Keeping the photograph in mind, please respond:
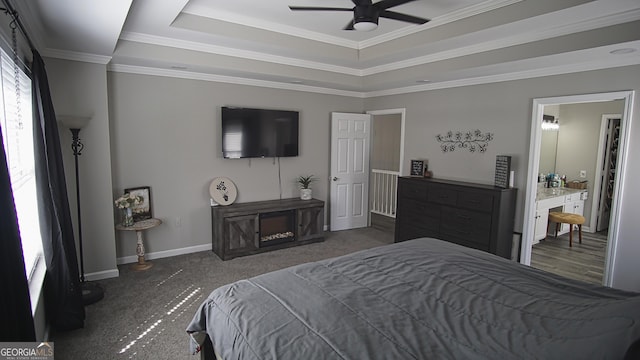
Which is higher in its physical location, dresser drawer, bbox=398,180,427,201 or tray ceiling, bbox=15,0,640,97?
tray ceiling, bbox=15,0,640,97

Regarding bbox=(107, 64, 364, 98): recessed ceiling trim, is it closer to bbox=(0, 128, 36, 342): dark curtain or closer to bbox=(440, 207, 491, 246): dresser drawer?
bbox=(440, 207, 491, 246): dresser drawer

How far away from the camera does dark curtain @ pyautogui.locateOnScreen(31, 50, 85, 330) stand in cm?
Answer: 250

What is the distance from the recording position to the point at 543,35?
126 inches

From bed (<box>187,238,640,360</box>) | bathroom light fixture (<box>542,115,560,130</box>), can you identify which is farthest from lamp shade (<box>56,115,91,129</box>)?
bathroom light fixture (<box>542,115,560,130</box>)

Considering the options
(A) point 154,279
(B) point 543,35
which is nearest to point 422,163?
(B) point 543,35

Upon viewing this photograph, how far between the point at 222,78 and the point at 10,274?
3.72 meters

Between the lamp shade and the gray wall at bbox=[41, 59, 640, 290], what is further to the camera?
the gray wall at bbox=[41, 59, 640, 290]

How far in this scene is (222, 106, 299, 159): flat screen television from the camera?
4777 millimetres

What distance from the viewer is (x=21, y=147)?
8.35 feet

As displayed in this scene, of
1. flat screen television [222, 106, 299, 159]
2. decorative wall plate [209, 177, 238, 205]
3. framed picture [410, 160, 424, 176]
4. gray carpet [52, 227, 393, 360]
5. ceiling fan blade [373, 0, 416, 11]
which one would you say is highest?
ceiling fan blade [373, 0, 416, 11]

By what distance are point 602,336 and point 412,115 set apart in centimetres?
442

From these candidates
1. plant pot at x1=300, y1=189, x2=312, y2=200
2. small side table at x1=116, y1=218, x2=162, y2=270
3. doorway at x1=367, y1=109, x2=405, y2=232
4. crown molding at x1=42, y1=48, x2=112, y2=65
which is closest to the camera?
crown molding at x1=42, y1=48, x2=112, y2=65

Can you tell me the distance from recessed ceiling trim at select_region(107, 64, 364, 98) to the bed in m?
3.25

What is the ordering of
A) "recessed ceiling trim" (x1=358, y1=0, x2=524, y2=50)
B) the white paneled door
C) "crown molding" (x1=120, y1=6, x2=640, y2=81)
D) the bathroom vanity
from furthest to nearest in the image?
the white paneled door → the bathroom vanity → "recessed ceiling trim" (x1=358, y1=0, x2=524, y2=50) → "crown molding" (x1=120, y1=6, x2=640, y2=81)
